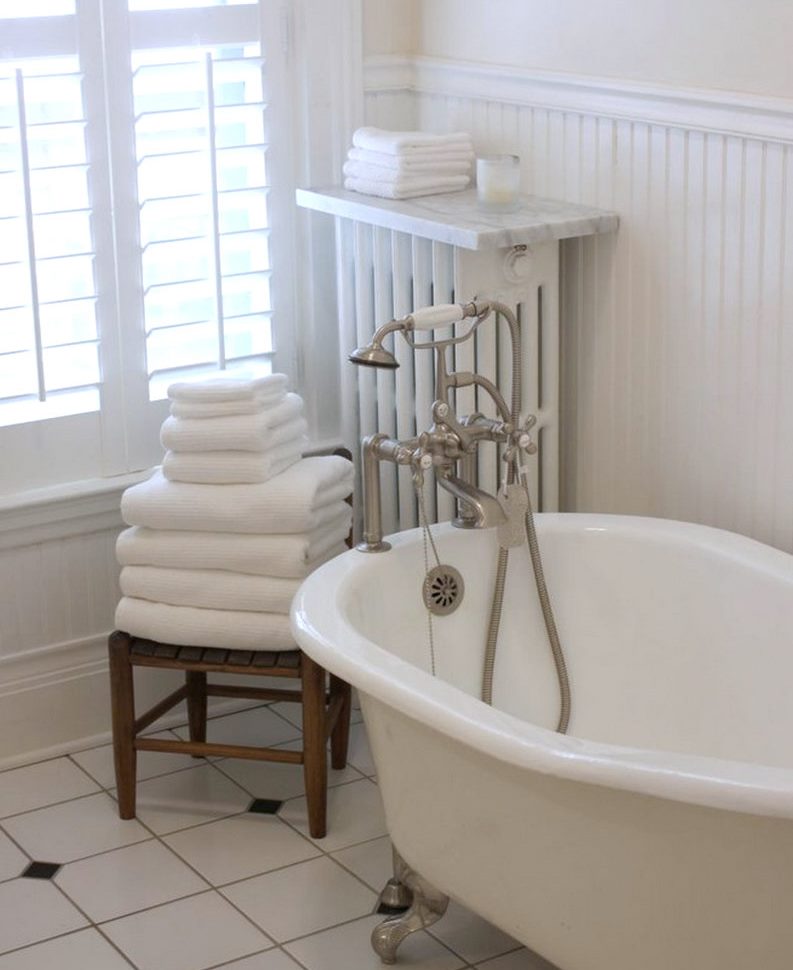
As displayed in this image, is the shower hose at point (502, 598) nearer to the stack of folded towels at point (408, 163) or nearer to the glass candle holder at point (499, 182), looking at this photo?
the glass candle holder at point (499, 182)

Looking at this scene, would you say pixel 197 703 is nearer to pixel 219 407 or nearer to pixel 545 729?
pixel 219 407

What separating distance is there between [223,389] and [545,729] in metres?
0.90

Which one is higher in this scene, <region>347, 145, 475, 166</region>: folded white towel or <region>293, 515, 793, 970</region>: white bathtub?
<region>347, 145, 475, 166</region>: folded white towel

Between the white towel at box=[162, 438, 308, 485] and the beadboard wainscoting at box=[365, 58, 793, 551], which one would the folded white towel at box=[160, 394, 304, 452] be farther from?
the beadboard wainscoting at box=[365, 58, 793, 551]

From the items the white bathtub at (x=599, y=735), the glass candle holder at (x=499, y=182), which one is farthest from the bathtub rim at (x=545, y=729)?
the glass candle holder at (x=499, y=182)

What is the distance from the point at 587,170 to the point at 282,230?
0.65 meters

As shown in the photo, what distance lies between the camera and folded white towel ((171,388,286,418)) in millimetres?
2609

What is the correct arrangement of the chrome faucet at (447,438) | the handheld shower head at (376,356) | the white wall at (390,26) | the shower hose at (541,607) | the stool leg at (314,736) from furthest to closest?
the white wall at (390,26) → the stool leg at (314,736) → the shower hose at (541,607) → the chrome faucet at (447,438) → the handheld shower head at (376,356)

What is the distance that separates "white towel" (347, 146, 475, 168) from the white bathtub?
0.72m

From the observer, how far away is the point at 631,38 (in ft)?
8.39

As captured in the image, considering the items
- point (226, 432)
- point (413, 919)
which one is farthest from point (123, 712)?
point (413, 919)

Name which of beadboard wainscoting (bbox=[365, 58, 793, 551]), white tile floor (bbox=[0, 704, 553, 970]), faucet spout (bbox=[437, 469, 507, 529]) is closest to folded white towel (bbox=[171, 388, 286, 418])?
faucet spout (bbox=[437, 469, 507, 529])

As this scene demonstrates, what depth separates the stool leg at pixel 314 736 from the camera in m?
2.59

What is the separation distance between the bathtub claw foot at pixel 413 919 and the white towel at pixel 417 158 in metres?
1.27
